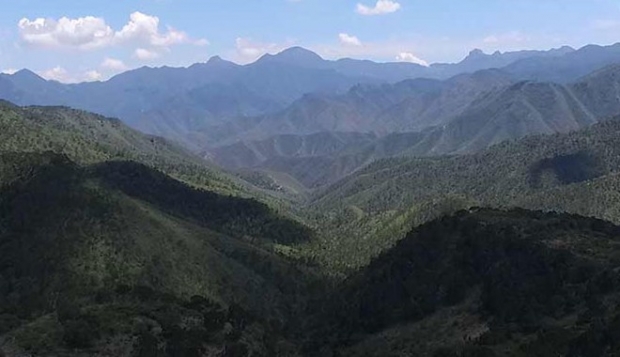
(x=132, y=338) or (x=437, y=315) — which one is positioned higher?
(x=132, y=338)

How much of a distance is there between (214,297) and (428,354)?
10083 cm

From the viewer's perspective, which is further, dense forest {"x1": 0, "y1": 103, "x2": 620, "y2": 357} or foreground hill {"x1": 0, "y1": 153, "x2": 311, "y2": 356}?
dense forest {"x1": 0, "y1": 103, "x2": 620, "y2": 357}

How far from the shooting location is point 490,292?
115 metres

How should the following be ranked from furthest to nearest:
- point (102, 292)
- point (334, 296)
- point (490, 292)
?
→ point (334, 296) < point (102, 292) < point (490, 292)

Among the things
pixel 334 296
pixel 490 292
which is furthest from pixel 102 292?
pixel 334 296

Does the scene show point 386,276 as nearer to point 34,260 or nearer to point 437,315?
point 437,315

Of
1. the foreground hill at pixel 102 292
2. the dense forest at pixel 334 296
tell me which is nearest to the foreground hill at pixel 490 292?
the dense forest at pixel 334 296

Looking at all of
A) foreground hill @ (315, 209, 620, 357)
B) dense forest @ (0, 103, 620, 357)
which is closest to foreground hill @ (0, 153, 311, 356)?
dense forest @ (0, 103, 620, 357)

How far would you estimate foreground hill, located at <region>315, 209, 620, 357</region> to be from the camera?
90.8 meters

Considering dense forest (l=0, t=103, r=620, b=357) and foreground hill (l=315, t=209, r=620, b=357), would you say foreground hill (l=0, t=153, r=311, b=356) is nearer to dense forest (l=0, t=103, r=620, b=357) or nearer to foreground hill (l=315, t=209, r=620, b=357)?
dense forest (l=0, t=103, r=620, b=357)

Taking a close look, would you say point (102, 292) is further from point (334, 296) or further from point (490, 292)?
point (334, 296)

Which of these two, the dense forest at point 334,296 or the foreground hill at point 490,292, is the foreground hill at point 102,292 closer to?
the dense forest at point 334,296

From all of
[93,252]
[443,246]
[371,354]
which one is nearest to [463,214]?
[443,246]

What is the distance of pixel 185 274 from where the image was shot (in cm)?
19438
